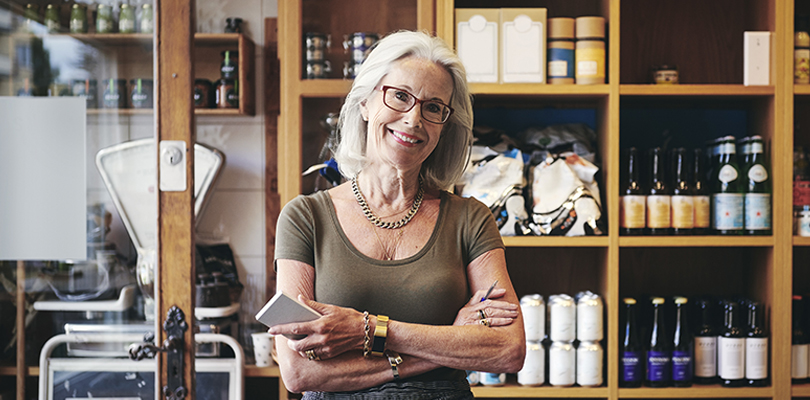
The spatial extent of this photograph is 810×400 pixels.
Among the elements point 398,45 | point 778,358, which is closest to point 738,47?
point 778,358

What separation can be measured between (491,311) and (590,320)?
0.88 m

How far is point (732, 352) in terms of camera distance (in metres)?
1.84

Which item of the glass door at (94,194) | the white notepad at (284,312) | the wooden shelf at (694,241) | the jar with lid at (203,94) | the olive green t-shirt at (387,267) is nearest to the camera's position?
the white notepad at (284,312)

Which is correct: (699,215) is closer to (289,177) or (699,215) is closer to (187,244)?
(289,177)

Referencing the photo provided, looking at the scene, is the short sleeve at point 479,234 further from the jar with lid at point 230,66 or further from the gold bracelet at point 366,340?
the jar with lid at point 230,66

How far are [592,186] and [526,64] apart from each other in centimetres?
44

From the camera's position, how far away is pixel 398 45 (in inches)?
43.8

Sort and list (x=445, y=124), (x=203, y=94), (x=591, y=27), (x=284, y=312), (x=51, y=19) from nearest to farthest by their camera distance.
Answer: (x=284, y=312), (x=445, y=124), (x=51, y=19), (x=591, y=27), (x=203, y=94)

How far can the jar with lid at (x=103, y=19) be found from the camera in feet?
4.75

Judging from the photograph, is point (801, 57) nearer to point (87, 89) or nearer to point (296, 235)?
point (296, 235)

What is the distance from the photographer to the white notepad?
930 mm

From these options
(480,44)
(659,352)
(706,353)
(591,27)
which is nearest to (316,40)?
(480,44)

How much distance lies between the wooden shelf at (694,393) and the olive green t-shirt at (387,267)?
97 centimetres

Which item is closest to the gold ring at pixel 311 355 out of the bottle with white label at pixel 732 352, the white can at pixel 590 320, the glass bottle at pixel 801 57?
the white can at pixel 590 320
